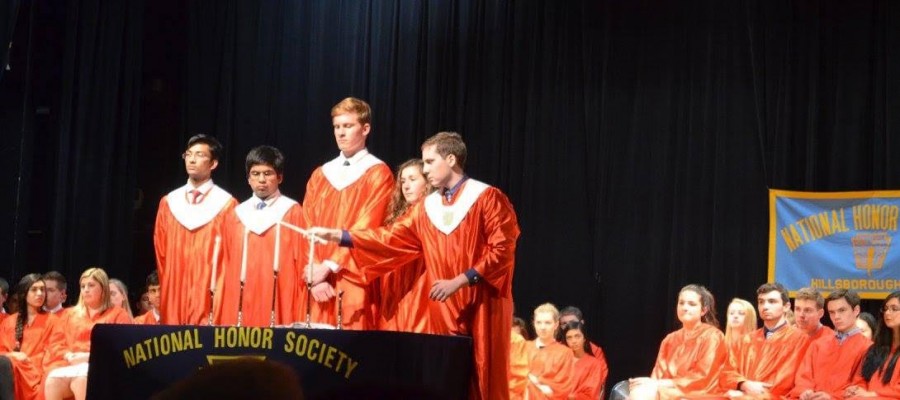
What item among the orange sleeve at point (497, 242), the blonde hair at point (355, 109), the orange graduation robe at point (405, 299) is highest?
the blonde hair at point (355, 109)

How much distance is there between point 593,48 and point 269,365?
912 cm

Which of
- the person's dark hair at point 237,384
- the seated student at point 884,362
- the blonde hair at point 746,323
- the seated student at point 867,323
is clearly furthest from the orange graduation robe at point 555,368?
the person's dark hair at point 237,384

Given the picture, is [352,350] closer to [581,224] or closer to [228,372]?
[228,372]

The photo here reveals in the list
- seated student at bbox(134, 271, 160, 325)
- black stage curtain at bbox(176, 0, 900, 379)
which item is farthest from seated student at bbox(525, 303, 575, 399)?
seated student at bbox(134, 271, 160, 325)

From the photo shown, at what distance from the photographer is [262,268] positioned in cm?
644

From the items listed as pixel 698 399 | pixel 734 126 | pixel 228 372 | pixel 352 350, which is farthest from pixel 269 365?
pixel 734 126

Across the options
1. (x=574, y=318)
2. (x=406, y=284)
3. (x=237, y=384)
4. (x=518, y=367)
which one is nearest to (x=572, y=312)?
(x=574, y=318)

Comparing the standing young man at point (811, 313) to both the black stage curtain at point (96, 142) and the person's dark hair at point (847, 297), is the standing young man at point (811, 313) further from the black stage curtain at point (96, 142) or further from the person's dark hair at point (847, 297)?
the black stage curtain at point (96, 142)

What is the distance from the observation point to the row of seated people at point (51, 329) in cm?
789

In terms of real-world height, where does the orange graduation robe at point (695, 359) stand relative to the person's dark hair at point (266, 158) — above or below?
below

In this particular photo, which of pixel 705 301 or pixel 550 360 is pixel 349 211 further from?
pixel 550 360

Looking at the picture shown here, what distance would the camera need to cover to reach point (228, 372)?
1.67 m

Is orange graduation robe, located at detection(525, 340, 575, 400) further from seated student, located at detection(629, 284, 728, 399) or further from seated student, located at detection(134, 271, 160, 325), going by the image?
seated student, located at detection(134, 271, 160, 325)

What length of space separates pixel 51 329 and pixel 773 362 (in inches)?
201
